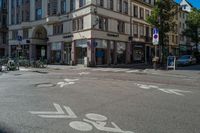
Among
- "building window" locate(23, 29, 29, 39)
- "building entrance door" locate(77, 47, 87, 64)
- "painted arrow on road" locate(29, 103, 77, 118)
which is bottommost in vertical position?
"painted arrow on road" locate(29, 103, 77, 118)

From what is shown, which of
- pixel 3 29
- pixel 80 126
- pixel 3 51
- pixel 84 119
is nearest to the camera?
pixel 80 126

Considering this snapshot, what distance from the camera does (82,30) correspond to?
126ft

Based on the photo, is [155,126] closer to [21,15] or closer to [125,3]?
[125,3]

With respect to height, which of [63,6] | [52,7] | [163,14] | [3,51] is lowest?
[3,51]

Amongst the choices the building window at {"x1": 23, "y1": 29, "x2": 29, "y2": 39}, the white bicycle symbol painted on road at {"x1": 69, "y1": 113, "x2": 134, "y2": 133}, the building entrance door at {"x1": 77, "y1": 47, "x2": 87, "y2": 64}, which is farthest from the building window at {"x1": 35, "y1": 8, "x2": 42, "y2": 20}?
the white bicycle symbol painted on road at {"x1": 69, "y1": 113, "x2": 134, "y2": 133}

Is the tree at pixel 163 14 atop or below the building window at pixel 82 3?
below

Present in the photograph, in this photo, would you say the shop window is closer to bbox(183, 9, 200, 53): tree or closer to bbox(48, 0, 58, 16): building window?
bbox(48, 0, 58, 16): building window

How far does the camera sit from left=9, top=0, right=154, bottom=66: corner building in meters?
37.9

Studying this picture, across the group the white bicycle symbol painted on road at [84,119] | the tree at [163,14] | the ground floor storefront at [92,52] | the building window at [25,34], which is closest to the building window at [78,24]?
the ground floor storefront at [92,52]

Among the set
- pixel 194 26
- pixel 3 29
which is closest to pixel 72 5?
pixel 194 26

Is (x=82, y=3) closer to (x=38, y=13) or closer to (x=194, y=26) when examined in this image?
(x=38, y=13)

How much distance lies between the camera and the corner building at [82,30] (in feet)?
124

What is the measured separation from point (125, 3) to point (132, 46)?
688 centimetres

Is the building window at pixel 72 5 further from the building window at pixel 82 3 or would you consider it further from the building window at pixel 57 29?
the building window at pixel 57 29
